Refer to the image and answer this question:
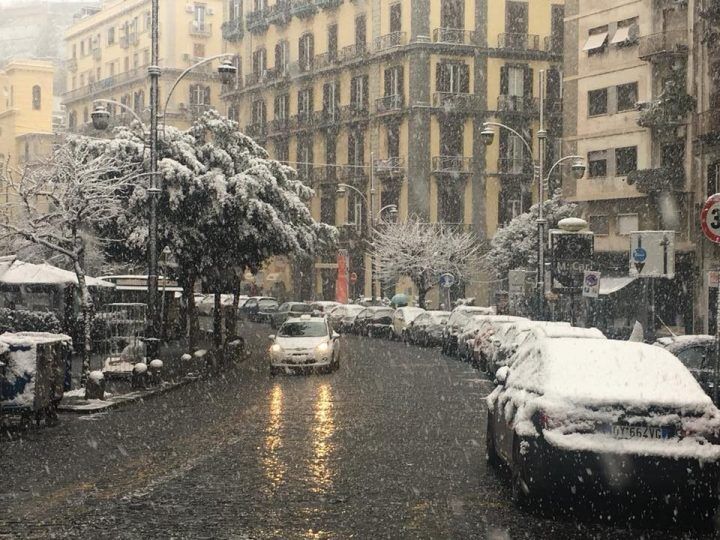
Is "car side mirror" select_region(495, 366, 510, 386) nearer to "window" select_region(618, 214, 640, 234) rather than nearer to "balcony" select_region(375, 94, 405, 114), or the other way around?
"window" select_region(618, 214, 640, 234)

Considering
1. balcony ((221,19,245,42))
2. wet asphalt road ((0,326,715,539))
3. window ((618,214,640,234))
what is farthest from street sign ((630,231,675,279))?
balcony ((221,19,245,42))

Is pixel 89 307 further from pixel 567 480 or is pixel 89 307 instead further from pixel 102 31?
pixel 102 31

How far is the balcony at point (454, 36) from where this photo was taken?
2532 inches

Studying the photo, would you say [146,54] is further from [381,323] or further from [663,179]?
[663,179]

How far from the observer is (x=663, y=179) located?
1757 inches

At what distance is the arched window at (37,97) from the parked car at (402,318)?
221ft

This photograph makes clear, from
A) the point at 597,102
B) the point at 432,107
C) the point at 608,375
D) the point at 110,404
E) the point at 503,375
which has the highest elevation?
the point at 432,107

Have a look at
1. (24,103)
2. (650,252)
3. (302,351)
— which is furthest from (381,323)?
(24,103)

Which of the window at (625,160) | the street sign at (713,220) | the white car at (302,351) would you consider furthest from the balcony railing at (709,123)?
the street sign at (713,220)

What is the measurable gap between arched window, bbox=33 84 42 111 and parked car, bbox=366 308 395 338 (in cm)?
6503

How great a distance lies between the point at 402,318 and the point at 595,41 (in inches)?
617

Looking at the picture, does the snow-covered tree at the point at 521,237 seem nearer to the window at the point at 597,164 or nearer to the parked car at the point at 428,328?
the window at the point at 597,164

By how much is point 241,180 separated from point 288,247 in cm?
278

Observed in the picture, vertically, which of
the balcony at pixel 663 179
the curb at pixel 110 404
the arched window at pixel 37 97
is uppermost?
the arched window at pixel 37 97
